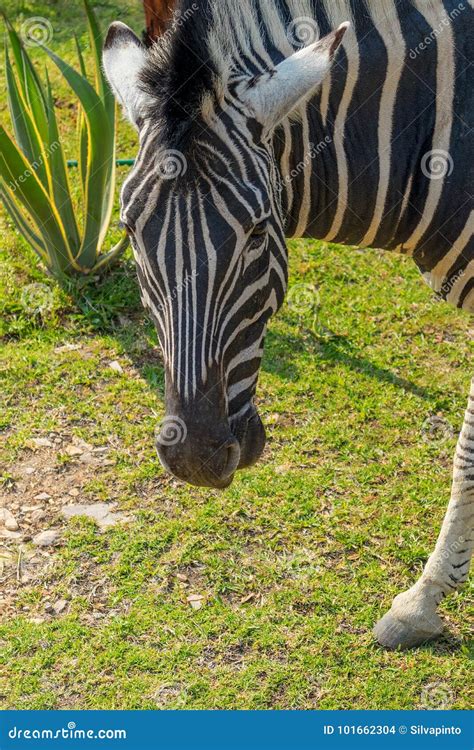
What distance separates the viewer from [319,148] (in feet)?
11.6

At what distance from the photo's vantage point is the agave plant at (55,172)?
21.6 ft

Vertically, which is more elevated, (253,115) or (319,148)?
(253,115)

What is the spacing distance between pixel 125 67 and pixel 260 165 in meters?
0.77

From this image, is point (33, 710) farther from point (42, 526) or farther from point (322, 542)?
point (322, 542)

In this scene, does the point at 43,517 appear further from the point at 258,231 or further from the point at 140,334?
the point at 258,231

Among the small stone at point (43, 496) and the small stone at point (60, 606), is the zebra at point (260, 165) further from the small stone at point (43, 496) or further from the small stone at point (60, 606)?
the small stone at point (43, 496)

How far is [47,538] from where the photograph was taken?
528 cm

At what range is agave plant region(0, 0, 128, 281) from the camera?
259 inches

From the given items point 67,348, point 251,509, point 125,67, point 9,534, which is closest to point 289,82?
point 125,67

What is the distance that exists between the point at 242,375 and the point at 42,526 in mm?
2598

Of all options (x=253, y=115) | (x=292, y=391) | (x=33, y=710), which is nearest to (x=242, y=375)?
(x=253, y=115)

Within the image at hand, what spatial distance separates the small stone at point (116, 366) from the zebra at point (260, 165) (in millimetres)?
2998

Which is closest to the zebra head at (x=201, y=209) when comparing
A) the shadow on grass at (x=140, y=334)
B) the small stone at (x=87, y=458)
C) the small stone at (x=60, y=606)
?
the small stone at (x=60, y=606)

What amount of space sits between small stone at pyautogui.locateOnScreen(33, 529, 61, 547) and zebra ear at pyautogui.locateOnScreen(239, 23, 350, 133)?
123 inches
